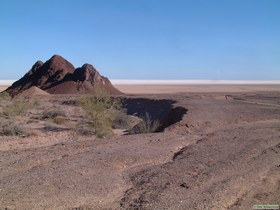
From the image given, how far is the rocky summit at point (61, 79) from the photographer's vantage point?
85500mm

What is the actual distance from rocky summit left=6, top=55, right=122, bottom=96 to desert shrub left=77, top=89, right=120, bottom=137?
44.7 meters

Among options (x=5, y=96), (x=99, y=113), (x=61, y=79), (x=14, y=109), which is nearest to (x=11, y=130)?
(x=99, y=113)

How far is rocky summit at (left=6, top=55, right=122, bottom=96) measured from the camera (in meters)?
85.5

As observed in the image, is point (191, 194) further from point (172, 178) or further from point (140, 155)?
point (140, 155)

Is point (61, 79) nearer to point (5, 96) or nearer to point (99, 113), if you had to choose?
point (5, 96)

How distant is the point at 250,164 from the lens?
1439 centimetres

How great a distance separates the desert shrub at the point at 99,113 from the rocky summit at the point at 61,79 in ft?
147

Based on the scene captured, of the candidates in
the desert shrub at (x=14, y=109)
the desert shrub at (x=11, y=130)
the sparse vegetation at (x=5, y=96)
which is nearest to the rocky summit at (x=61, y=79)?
the sparse vegetation at (x=5, y=96)

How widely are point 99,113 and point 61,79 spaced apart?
6117cm

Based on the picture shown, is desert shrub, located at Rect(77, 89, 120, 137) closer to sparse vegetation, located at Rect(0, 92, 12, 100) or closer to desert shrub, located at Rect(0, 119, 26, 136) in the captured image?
desert shrub, located at Rect(0, 119, 26, 136)

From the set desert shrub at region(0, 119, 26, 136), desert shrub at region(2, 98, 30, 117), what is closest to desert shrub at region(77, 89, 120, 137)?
desert shrub at region(0, 119, 26, 136)

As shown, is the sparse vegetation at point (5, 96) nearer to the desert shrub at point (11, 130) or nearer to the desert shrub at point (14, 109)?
the desert shrub at point (14, 109)

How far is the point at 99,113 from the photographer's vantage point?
3209 cm

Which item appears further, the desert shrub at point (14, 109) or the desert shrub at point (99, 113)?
the desert shrub at point (14, 109)
